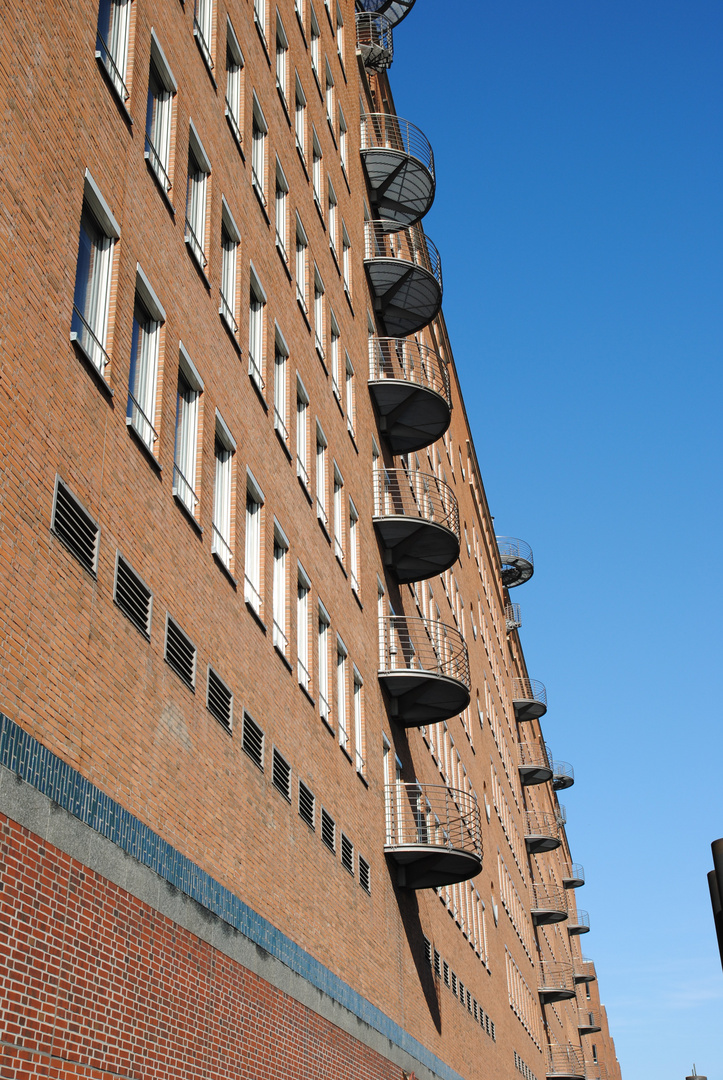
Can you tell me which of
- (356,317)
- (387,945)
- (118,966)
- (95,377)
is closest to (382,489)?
(356,317)

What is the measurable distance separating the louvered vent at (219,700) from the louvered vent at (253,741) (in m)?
0.54

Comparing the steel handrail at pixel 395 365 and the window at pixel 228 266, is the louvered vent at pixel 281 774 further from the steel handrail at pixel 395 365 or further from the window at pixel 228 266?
the steel handrail at pixel 395 365

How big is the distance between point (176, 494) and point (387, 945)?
1230 cm

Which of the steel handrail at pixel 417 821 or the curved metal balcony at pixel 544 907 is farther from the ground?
the curved metal balcony at pixel 544 907

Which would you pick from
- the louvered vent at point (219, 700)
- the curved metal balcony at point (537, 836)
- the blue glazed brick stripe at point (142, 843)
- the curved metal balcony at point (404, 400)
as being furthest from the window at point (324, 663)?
the curved metal balcony at point (537, 836)

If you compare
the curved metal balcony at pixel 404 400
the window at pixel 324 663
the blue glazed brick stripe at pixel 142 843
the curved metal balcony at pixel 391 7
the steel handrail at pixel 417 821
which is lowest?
the blue glazed brick stripe at pixel 142 843

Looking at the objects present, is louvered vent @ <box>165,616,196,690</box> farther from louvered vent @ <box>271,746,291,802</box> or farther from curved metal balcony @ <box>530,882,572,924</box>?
curved metal balcony @ <box>530,882,572,924</box>

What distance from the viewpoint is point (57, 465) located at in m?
11.1

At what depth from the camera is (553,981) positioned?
63.2 m

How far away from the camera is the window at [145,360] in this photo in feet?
45.8

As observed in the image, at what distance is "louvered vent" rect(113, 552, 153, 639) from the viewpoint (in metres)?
12.4

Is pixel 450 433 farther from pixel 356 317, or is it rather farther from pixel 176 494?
pixel 176 494

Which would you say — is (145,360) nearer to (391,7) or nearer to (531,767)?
(391,7)

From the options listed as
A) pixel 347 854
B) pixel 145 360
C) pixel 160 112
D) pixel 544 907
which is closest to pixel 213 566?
pixel 145 360
